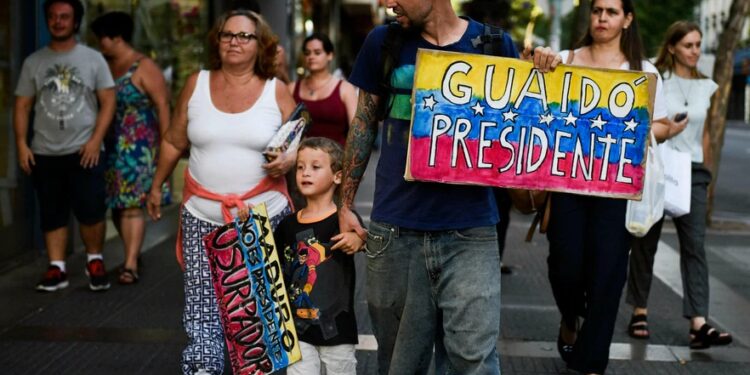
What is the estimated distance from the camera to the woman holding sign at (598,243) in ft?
17.4

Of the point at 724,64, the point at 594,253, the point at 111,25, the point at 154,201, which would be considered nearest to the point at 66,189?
the point at 111,25

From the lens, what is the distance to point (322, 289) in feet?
14.8

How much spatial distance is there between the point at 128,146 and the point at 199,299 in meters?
3.10

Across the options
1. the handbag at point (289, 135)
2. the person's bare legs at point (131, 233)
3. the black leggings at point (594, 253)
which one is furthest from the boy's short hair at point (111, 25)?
the black leggings at point (594, 253)

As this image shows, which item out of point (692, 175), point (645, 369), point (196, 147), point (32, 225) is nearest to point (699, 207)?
point (692, 175)

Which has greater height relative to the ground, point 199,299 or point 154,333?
point 199,299

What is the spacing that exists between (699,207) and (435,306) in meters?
3.06

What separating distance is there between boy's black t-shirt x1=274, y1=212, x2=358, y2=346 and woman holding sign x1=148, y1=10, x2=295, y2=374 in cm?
59

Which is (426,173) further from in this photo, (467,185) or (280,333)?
(280,333)

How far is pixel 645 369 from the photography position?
5.90 m

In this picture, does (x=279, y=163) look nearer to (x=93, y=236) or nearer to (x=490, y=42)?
(x=490, y=42)

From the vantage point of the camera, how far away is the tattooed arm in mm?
4070

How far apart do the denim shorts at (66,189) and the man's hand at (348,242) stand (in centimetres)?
384

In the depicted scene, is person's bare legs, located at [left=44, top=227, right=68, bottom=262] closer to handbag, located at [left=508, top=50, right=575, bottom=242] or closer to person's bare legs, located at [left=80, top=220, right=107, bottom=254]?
person's bare legs, located at [left=80, top=220, right=107, bottom=254]
